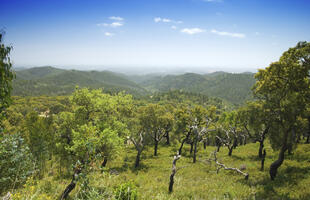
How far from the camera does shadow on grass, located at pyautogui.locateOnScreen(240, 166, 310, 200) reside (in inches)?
395

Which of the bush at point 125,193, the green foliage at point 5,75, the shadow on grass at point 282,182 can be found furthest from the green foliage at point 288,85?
the green foliage at point 5,75

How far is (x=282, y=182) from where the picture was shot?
40.2 feet

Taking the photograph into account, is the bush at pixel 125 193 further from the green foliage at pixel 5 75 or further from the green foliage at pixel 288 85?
the green foliage at pixel 288 85

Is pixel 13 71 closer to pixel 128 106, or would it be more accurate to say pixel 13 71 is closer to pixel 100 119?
pixel 100 119

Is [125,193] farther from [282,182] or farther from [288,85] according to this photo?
[288,85]

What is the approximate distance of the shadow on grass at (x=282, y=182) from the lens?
10039 millimetres

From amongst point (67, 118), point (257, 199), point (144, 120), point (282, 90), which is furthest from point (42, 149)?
point (282, 90)

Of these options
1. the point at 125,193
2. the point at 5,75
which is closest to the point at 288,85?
the point at 125,193

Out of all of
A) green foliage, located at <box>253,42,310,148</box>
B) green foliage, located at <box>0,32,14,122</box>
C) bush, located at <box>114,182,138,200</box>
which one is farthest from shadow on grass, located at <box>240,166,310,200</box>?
green foliage, located at <box>0,32,14,122</box>

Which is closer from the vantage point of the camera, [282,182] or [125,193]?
[125,193]

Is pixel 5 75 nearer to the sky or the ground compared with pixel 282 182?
nearer to the sky

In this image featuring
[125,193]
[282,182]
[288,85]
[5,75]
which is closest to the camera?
A: [5,75]

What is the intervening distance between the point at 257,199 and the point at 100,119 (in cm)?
1808

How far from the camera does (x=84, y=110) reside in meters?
19.6
